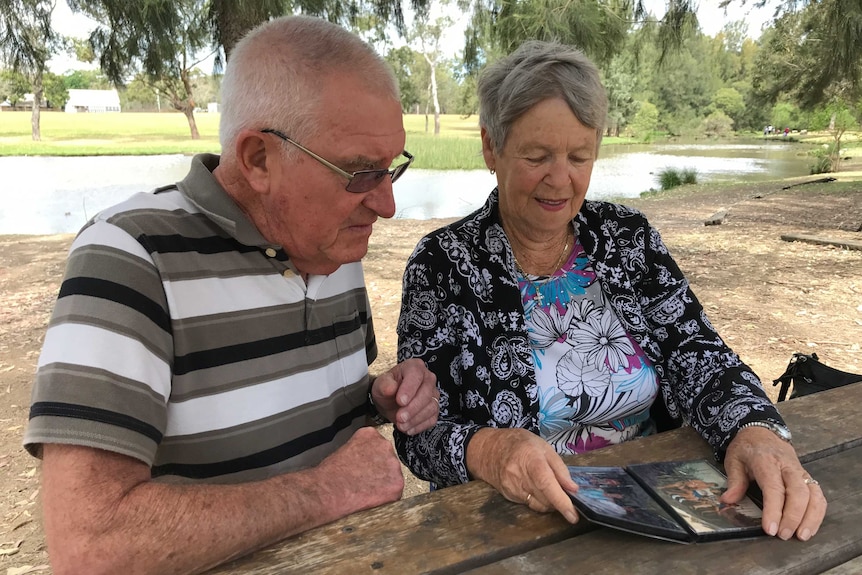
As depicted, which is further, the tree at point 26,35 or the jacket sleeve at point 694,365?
the tree at point 26,35

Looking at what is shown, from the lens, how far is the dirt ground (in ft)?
10.3

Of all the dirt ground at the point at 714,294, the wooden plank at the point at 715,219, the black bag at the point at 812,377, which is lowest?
the dirt ground at the point at 714,294

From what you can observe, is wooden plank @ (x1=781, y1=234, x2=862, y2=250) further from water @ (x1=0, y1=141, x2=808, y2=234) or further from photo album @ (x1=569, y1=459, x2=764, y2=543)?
photo album @ (x1=569, y1=459, x2=764, y2=543)

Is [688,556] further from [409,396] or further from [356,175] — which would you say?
[356,175]

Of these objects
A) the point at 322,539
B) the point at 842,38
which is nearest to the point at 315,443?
the point at 322,539

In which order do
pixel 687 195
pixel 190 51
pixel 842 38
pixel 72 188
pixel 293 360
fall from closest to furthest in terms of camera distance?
pixel 293 360
pixel 190 51
pixel 842 38
pixel 687 195
pixel 72 188

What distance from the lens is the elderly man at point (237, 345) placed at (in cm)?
94

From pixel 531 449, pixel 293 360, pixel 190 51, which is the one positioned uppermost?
pixel 190 51

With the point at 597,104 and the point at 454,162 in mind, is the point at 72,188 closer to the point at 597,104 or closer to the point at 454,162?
the point at 454,162

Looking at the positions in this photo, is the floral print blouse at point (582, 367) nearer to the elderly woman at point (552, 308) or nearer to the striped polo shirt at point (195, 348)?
the elderly woman at point (552, 308)

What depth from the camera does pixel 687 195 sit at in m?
13.9

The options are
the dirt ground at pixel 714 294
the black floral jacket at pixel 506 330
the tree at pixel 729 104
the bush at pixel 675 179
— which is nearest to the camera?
the black floral jacket at pixel 506 330

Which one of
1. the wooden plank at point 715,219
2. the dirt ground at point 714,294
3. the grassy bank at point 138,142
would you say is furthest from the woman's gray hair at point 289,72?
the grassy bank at point 138,142

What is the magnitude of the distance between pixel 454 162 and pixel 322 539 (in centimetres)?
2154
